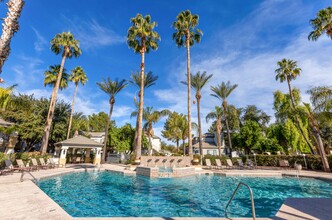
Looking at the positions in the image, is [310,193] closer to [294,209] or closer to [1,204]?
[294,209]

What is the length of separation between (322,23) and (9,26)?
24896 millimetres

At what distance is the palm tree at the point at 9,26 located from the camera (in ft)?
17.1

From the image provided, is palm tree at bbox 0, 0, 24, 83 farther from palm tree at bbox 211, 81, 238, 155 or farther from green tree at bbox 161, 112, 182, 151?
green tree at bbox 161, 112, 182, 151

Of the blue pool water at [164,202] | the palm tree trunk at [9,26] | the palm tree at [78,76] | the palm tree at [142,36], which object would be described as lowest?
the blue pool water at [164,202]

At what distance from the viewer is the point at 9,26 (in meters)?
5.46

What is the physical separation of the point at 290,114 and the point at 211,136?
29.8 meters

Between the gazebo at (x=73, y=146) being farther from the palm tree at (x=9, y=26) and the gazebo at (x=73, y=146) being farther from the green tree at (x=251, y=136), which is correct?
the green tree at (x=251, y=136)

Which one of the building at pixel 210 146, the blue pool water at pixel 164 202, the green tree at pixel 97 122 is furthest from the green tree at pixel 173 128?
the blue pool water at pixel 164 202

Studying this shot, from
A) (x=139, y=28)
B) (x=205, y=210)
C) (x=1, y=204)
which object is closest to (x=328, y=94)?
(x=205, y=210)

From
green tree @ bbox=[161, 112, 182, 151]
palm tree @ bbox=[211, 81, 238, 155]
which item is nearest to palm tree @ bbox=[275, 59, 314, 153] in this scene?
palm tree @ bbox=[211, 81, 238, 155]

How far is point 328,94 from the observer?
47.3ft

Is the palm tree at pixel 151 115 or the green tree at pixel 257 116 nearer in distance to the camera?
the palm tree at pixel 151 115

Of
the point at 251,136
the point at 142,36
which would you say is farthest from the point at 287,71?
the point at 142,36

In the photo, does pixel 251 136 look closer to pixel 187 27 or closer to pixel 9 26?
pixel 187 27
